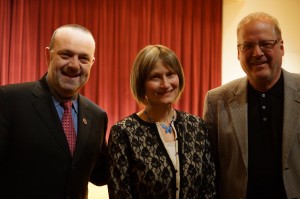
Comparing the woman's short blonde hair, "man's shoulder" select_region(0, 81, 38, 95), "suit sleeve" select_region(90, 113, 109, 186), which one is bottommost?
"suit sleeve" select_region(90, 113, 109, 186)

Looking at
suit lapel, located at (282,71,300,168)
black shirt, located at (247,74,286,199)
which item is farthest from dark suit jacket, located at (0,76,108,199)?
suit lapel, located at (282,71,300,168)

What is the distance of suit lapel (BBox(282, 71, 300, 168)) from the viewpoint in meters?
1.81

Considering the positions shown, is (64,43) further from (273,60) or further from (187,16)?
(187,16)

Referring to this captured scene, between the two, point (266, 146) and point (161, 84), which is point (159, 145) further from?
point (266, 146)

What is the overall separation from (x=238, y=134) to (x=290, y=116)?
0.28m

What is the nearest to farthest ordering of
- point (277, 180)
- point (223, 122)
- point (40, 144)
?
1. point (40, 144)
2. point (277, 180)
3. point (223, 122)

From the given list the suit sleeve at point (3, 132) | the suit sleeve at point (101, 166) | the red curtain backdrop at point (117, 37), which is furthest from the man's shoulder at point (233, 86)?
the red curtain backdrop at point (117, 37)

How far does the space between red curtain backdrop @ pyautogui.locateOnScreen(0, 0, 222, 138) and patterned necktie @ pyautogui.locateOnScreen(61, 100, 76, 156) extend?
3.53 metres

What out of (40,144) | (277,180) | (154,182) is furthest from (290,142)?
(40,144)

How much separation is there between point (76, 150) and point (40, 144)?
0.62 feet

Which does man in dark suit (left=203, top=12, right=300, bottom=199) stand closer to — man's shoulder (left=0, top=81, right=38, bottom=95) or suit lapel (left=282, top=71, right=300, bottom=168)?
suit lapel (left=282, top=71, right=300, bottom=168)

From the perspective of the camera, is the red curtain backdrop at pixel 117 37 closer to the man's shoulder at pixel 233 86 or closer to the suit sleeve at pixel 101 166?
the suit sleeve at pixel 101 166

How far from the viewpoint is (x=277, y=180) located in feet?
6.02

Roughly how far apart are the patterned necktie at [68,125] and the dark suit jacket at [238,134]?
0.80 m
